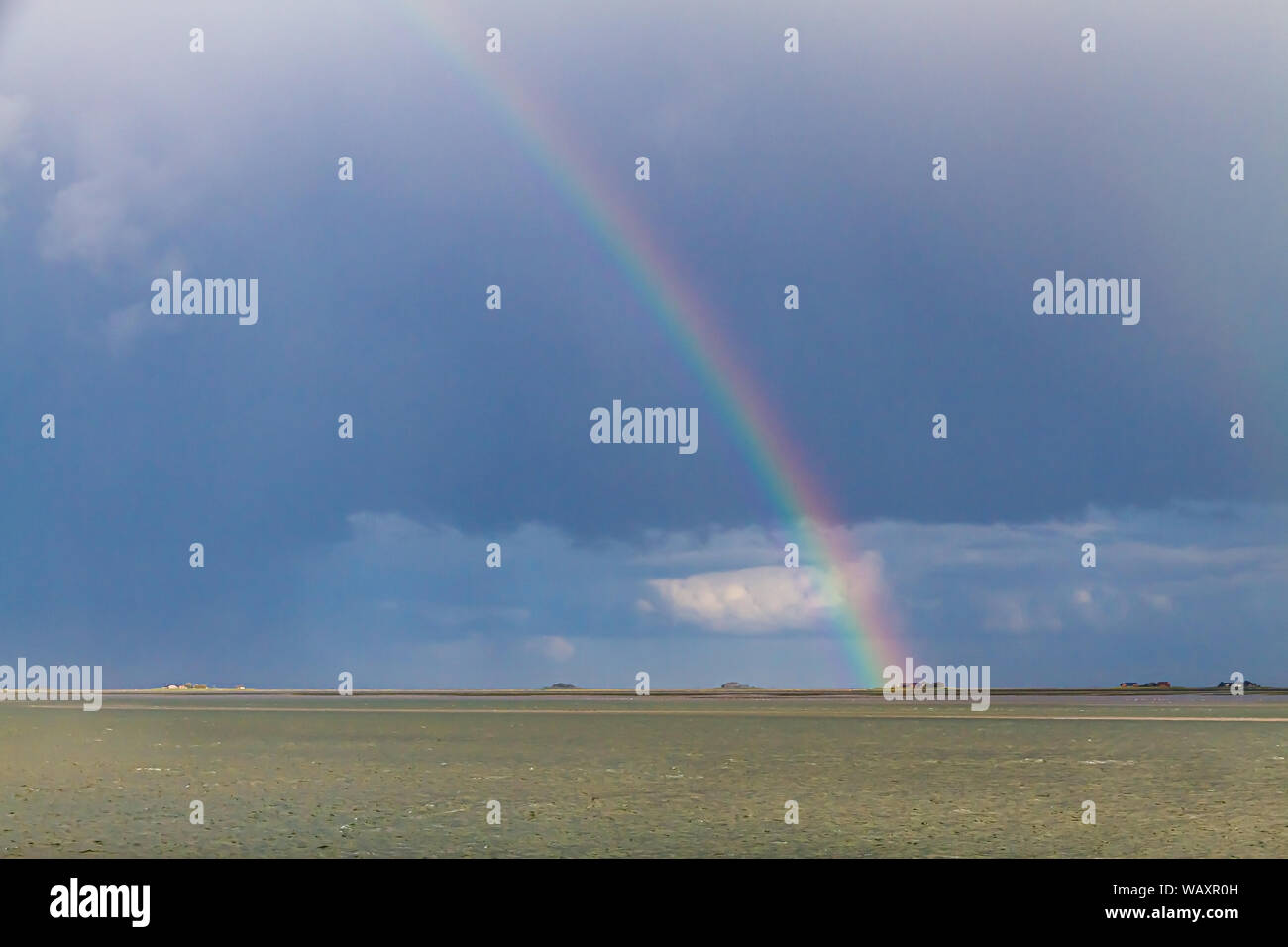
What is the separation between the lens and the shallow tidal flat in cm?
2794

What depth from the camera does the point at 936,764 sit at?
51.3m

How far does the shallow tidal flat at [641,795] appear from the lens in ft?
91.7

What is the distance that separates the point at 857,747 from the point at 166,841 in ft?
140

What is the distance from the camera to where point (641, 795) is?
124ft

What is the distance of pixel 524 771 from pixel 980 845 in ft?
75.0

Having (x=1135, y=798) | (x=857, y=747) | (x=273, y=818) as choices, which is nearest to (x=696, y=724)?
(x=857, y=747)
